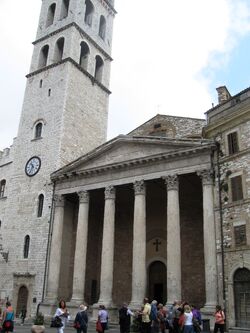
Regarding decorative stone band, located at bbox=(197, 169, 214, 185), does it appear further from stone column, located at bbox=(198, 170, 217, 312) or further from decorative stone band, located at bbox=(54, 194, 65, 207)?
decorative stone band, located at bbox=(54, 194, 65, 207)

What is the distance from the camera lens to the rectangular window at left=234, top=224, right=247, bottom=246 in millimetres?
17170

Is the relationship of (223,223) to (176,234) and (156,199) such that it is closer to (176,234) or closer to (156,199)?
(176,234)

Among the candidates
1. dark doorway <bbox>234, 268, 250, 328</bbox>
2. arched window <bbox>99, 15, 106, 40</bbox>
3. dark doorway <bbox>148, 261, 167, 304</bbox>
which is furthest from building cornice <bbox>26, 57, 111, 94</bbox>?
dark doorway <bbox>234, 268, 250, 328</bbox>

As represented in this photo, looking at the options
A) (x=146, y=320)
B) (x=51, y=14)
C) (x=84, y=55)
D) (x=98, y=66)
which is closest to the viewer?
(x=146, y=320)

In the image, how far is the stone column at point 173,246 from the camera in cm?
1820

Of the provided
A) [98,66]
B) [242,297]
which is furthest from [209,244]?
[98,66]

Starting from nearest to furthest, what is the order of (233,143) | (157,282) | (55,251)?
(233,143) → (55,251) → (157,282)

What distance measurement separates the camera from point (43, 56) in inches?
1268

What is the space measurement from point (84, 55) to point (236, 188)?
19.2 meters

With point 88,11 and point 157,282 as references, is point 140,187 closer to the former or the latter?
point 157,282

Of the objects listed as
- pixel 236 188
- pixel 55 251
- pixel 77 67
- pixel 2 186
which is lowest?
pixel 55 251

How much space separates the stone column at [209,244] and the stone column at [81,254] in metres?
7.38

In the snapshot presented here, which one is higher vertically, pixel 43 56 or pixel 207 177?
pixel 43 56

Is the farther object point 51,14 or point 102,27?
point 102,27
